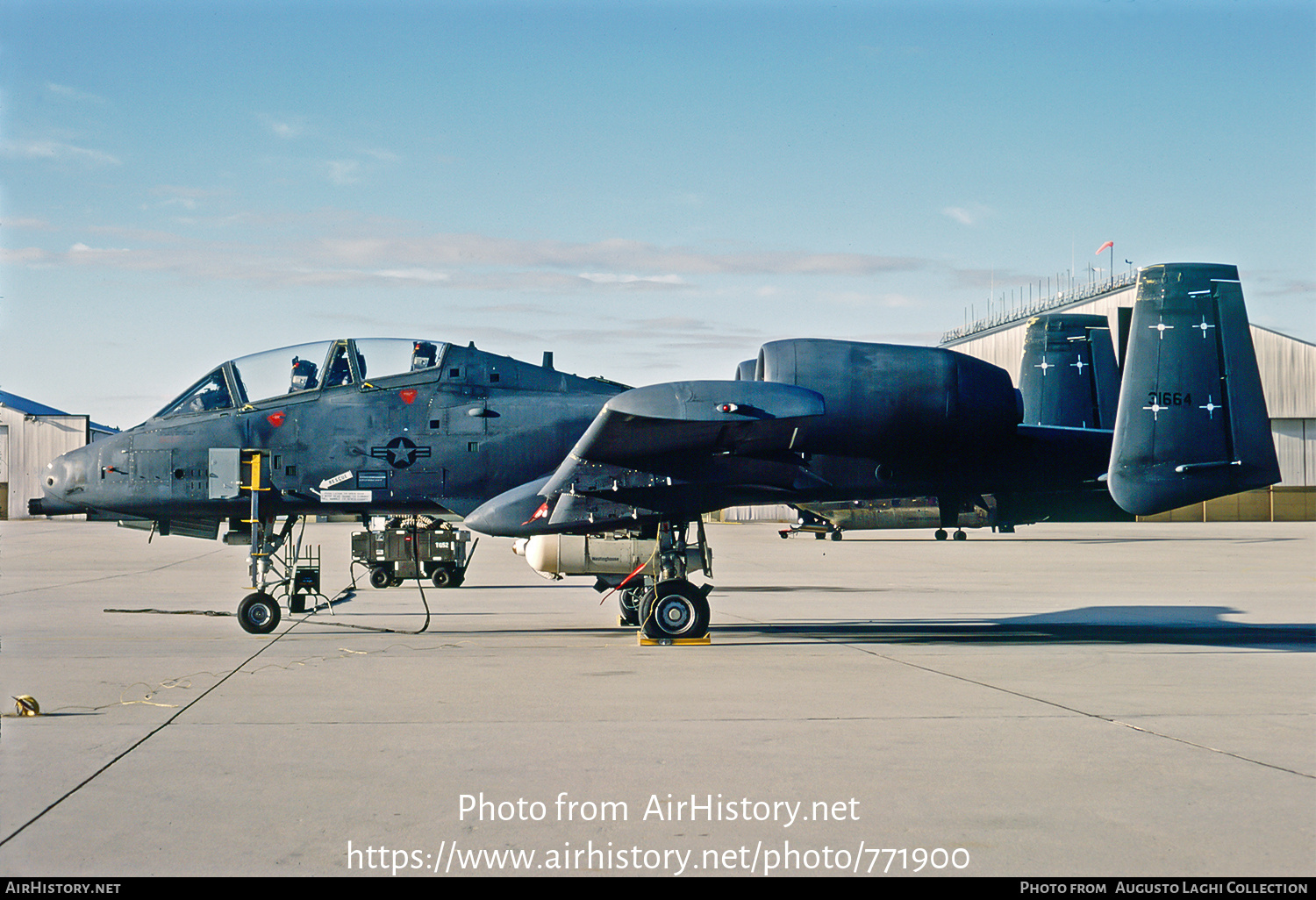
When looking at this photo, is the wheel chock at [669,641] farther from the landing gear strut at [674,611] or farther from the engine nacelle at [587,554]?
the engine nacelle at [587,554]

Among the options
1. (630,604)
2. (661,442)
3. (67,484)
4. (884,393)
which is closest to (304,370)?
(67,484)

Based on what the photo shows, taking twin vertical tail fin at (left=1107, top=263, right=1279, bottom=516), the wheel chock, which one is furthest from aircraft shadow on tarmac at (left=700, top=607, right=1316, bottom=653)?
twin vertical tail fin at (left=1107, top=263, right=1279, bottom=516)

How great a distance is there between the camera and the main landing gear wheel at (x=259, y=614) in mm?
13031

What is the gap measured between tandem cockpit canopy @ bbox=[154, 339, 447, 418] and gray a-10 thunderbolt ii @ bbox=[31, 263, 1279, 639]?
0.02 m

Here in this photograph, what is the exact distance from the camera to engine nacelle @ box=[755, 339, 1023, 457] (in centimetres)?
1220

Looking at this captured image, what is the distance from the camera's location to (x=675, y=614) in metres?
12.4

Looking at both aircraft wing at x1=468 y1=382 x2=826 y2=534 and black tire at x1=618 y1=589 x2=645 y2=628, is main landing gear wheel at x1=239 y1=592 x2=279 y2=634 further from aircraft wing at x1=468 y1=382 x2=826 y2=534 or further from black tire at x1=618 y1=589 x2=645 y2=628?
black tire at x1=618 y1=589 x2=645 y2=628

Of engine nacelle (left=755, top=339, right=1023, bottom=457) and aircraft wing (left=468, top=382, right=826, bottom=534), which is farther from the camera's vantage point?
engine nacelle (left=755, top=339, right=1023, bottom=457)

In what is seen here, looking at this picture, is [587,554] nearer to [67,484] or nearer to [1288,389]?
[67,484]

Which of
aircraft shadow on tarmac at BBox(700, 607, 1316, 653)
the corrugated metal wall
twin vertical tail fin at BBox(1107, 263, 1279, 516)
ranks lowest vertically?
aircraft shadow on tarmac at BBox(700, 607, 1316, 653)

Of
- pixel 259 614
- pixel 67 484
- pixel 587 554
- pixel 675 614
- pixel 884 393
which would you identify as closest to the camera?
pixel 884 393

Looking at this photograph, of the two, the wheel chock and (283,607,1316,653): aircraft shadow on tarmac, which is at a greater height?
the wheel chock

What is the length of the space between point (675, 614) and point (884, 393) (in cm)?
354
